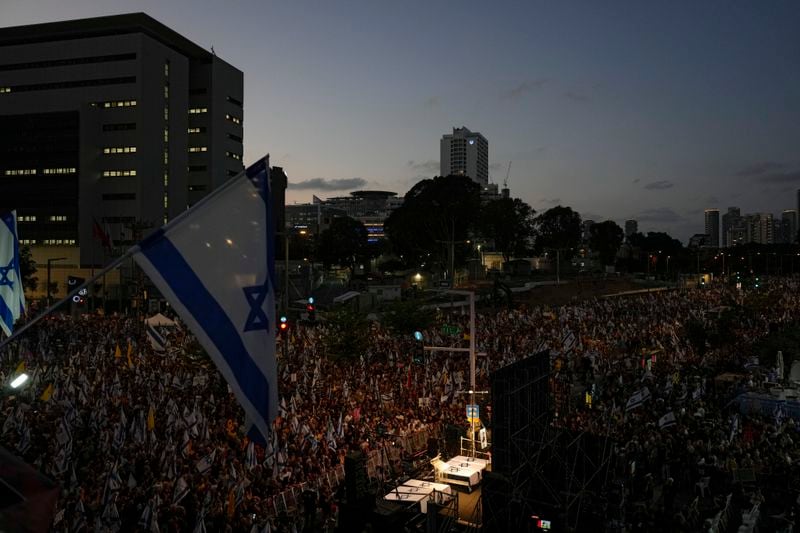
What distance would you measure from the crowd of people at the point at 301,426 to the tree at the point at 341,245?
68.1 m

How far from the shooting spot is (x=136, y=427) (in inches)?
630

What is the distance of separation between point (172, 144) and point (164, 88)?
7.26 m

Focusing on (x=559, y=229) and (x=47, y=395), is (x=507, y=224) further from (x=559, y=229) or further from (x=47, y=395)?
(x=47, y=395)

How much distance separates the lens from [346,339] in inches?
1156

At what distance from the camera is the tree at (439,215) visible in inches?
2886

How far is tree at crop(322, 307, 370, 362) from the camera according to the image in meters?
29.4

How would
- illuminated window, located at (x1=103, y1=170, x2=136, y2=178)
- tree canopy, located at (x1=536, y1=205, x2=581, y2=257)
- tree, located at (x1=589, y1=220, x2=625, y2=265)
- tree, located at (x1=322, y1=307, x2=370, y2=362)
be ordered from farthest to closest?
tree, located at (x1=589, y1=220, x2=625, y2=265), tree canopy, located at (x1=536, y1=205, x2=581, y2=257), illuminated window, located at (x1=103, y1=170, x2=136, y2=178), tree, located at (x1=322, y1=307, x2=370, y2=362)

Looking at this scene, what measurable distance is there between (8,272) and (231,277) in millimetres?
9052

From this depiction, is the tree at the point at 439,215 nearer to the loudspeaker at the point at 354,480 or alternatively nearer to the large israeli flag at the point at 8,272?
the loudspeaker at the point at 354,480

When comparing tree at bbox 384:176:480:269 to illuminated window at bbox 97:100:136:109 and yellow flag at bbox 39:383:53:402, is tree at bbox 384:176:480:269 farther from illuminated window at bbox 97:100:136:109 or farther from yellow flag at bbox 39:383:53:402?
yellow flag at bbox 39:383:53:402

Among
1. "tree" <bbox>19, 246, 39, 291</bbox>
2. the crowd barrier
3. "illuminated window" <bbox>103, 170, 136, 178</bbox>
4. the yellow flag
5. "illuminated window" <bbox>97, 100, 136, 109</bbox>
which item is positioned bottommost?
the crowd barrier

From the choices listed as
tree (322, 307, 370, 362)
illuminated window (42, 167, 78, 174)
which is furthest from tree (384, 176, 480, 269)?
tree (322, 307, 370, 362)

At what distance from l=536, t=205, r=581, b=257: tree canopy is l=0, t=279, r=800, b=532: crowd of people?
71.4 meters

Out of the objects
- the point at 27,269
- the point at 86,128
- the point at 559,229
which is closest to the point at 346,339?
the point at 27,269
